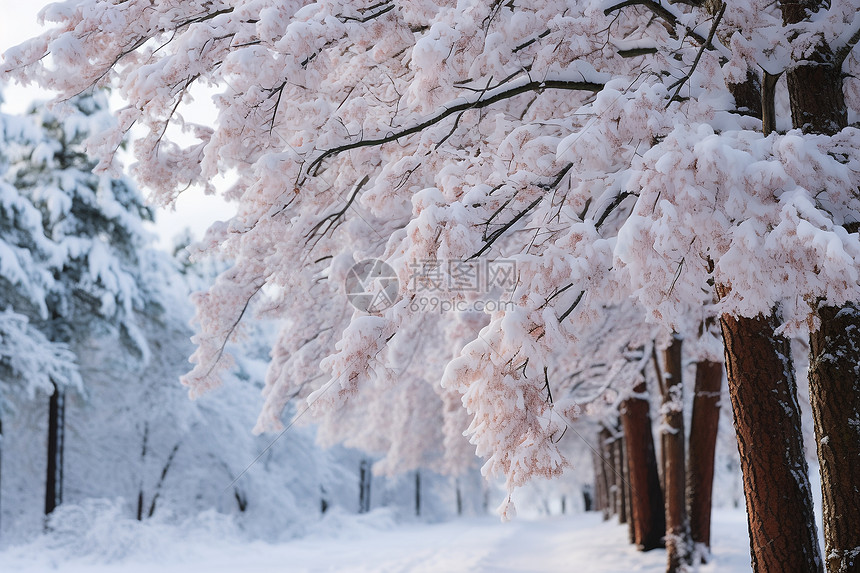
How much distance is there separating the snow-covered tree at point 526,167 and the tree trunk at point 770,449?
14 mm

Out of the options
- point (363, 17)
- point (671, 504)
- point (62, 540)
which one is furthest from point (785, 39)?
point (62, 540)

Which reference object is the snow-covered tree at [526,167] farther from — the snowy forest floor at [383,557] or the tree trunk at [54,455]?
the tree trunk at [54,455]

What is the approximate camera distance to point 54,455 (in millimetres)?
15859

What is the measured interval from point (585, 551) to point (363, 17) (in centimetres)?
1293

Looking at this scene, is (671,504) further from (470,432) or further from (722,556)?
(470,432)

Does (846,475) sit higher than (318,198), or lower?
lower

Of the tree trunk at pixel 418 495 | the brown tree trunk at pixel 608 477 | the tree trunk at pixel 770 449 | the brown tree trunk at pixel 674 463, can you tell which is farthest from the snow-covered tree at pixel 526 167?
the tree trunk at pixel 418 495

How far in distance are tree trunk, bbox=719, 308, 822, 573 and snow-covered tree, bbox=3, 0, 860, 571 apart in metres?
0.01

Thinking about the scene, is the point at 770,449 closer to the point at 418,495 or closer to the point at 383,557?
the point at 383,557

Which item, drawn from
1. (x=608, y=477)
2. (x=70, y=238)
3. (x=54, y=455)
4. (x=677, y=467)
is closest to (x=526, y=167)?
(x=677, y=467)

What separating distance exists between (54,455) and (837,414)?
1689 centimetres

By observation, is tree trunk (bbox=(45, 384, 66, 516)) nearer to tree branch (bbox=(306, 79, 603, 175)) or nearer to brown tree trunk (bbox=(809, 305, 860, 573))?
tree branch (bbox=(306, 79, 603, 175))

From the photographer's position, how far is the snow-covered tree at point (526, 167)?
300 cm

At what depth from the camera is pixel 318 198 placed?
5.41 meters
